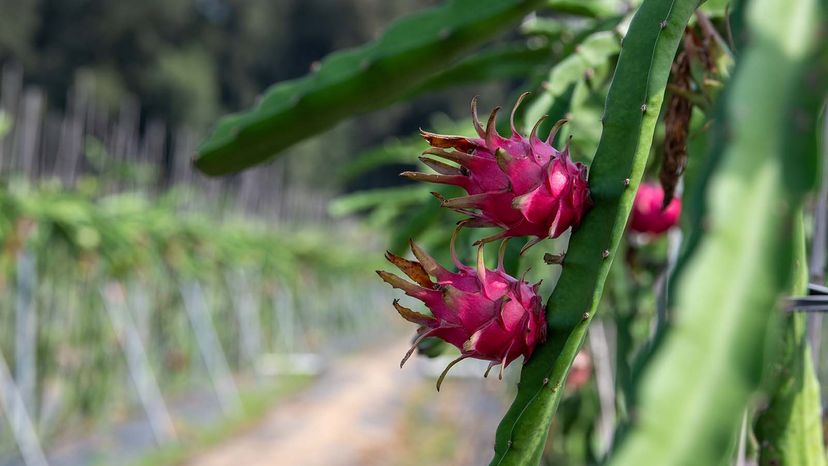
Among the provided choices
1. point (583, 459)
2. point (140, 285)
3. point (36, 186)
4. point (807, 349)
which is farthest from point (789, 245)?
point (140, 285)

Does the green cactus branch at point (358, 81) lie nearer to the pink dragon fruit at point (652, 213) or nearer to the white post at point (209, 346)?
the pink dragon fruit at point (652, 213)

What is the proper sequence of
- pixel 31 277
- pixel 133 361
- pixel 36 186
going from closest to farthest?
pixel 31 277 < pixel 36 186 < pixel 133 361

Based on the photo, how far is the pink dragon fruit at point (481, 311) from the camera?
1.46 ft

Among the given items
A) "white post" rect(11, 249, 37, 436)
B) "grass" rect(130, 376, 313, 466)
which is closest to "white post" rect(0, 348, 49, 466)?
"white post" rect(11, 249, 37, 436)

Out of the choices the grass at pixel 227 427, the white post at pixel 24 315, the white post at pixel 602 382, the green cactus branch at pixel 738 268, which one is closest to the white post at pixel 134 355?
the grass at pixel 227 427

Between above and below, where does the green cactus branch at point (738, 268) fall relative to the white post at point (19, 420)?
above

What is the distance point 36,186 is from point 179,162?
3.44 m

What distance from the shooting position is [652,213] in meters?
0.79

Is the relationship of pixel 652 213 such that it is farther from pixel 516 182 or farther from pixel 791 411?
pixel 516 182

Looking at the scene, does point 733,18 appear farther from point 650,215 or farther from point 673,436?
point 650,215

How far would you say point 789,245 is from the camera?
30 cm

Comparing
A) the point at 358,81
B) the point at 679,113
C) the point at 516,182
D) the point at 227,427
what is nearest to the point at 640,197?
the point at 679,113

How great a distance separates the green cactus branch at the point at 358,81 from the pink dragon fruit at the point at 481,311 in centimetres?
26

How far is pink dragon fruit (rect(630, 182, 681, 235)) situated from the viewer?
0.79m
